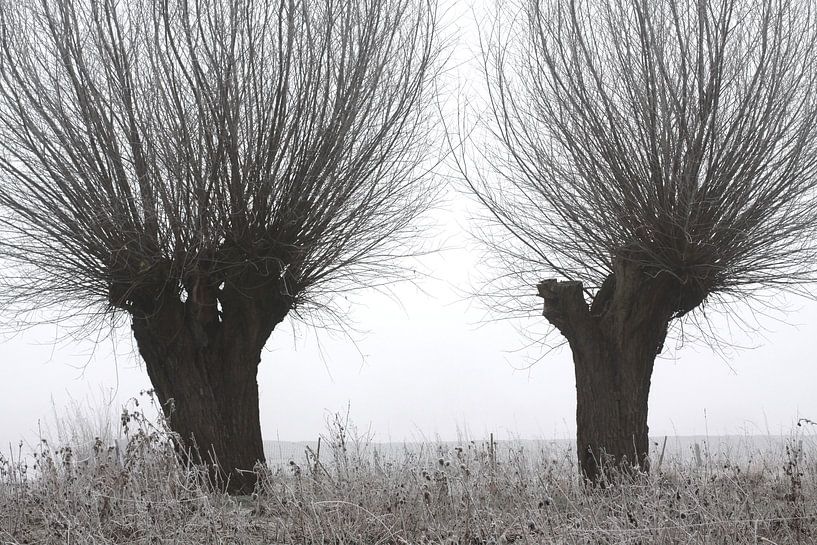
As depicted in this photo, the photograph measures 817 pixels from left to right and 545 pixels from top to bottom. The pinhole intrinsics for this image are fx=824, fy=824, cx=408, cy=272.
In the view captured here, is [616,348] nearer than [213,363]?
No

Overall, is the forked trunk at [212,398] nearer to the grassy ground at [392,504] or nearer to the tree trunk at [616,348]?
the grassy ground at [392,504]

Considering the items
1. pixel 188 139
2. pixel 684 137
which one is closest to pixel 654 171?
pixel 684 137

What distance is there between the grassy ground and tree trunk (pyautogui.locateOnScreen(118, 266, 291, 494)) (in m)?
0.59

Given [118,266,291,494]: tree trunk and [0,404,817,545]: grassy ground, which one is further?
[118,266,291,494]: tree trunk

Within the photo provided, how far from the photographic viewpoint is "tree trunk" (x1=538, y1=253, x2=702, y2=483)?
909cm

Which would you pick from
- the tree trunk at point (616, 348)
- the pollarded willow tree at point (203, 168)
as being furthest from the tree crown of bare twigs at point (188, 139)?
the tree trunk at point (616, 348)

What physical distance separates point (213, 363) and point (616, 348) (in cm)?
449

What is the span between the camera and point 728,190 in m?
8.80

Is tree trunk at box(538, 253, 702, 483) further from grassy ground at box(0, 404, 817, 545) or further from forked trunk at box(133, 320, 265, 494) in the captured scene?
forked trunk at box(133, 320, 265, 494)

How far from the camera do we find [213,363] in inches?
352

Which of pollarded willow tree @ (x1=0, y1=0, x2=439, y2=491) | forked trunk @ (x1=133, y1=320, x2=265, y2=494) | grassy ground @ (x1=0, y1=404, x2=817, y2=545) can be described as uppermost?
pollarded willow tree @ (x1=0, y1=0, x2=439, y2=491)

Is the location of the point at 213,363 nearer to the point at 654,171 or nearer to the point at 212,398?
the point at 212,398

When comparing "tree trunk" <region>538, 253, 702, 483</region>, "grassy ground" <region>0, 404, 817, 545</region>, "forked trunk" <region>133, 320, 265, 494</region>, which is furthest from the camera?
"tree trunk" <region>538, 253, 702, 483</region>

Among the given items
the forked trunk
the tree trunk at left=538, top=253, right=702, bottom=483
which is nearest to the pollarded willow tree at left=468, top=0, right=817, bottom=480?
the tree trunk at left=538, top=253, right=702, bottom=483
